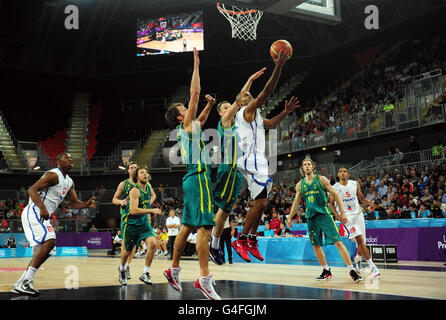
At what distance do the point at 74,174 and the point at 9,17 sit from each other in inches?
400

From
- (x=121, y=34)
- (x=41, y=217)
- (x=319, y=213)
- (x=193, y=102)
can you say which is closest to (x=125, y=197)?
(x=41, y=217)

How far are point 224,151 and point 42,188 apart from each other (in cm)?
251

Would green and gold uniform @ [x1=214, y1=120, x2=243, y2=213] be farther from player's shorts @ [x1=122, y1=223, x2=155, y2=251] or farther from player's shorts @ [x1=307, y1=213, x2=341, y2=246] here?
player's shorts @ [x1=307, y1=213, x2=341, y2=246]

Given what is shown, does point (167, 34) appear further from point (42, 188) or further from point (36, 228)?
point (36, 228)

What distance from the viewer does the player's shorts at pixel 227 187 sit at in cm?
559

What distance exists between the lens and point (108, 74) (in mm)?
31750

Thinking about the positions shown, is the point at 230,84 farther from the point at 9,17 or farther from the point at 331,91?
the point at 9,17

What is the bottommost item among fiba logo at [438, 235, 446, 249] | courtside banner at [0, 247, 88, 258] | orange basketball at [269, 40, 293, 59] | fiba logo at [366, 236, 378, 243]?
courtside banner at [0, 247, 88, 258]

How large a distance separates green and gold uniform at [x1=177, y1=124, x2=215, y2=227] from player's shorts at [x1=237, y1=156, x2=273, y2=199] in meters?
0.60

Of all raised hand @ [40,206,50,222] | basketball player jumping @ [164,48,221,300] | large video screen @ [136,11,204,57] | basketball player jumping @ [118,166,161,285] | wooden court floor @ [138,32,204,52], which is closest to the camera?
basketball player jumping @ [164,48,221,300]

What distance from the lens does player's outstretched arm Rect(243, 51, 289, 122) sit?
16.9 ft

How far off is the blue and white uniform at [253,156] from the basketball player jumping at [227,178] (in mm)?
75

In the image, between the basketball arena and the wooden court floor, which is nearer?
the basketball arena

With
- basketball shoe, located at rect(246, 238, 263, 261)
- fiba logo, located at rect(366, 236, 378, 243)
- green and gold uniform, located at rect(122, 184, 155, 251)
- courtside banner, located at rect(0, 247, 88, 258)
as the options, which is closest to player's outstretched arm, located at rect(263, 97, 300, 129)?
basketball shoe, located at rect(246, 238, 263, 261)
